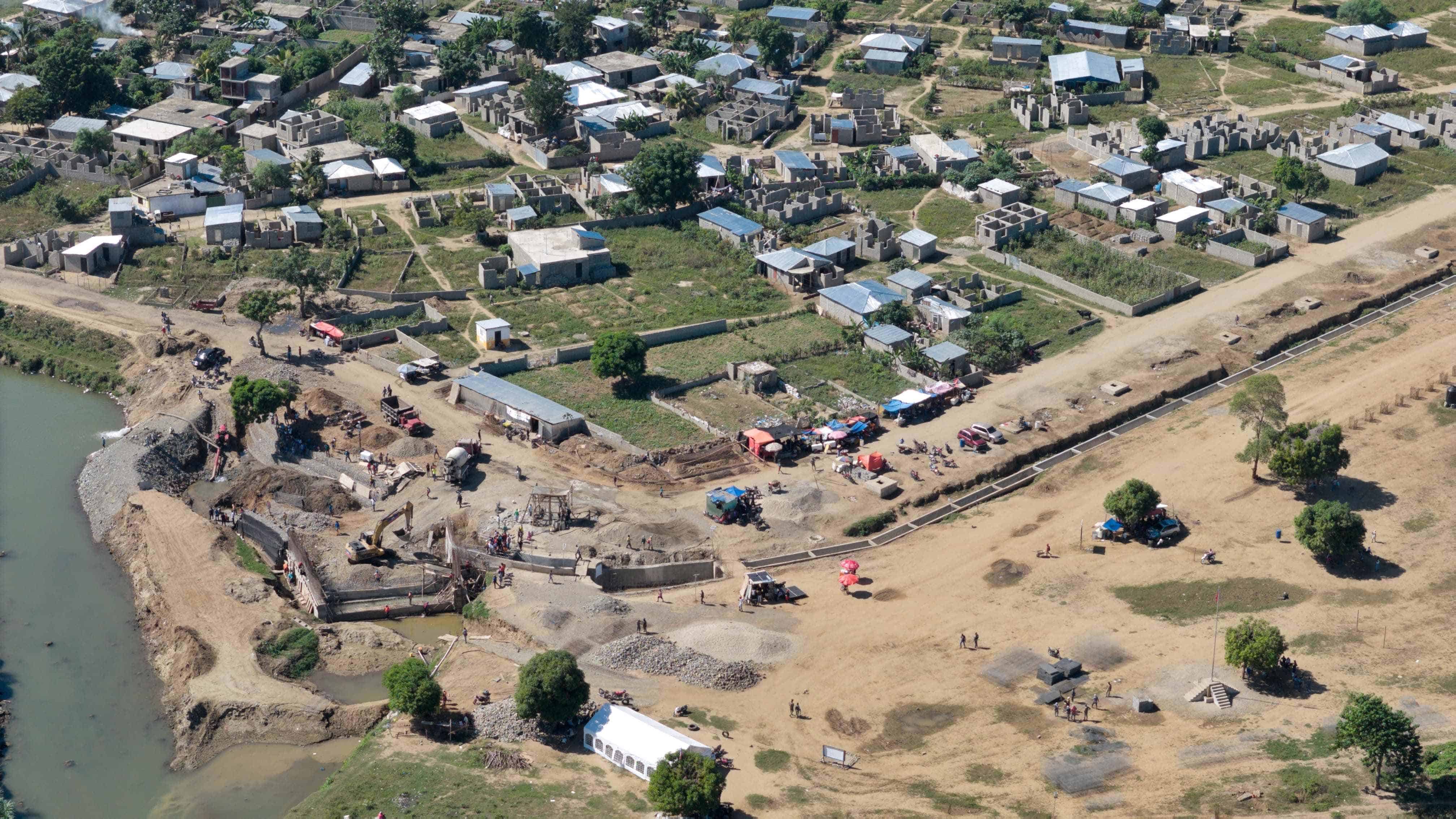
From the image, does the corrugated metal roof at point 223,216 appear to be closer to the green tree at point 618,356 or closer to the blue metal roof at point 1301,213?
the green tree at point 618,356

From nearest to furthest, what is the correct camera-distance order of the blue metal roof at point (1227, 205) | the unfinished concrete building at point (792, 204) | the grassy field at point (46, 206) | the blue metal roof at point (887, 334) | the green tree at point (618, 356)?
the green tree at point (618, 356), the blue metal roof at point (887, 334), the blue metal roof at point (1227, 205), the grassy field at point (46, 206), the unfinished concrete building at point (792, 204)

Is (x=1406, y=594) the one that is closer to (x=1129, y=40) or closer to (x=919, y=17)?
(x=1129, y=40)

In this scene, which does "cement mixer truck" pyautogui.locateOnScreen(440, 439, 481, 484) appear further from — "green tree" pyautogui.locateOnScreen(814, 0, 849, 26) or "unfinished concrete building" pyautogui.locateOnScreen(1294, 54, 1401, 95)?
"unfinished concrete building" pyautogui.locateOnScreen(1294, 54, 1401, 95)

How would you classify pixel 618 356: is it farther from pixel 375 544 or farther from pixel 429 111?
pixel 429 111

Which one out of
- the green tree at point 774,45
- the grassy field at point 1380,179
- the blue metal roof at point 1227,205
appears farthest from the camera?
the green tree at point 774,45

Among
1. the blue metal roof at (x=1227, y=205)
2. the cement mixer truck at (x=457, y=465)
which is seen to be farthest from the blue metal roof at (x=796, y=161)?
the cement mixer truck at (x=457, y=465)

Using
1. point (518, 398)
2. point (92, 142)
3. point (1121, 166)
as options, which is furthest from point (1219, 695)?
point (92, 142)

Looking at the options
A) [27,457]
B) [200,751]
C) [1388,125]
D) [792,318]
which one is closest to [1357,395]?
[792,318]
